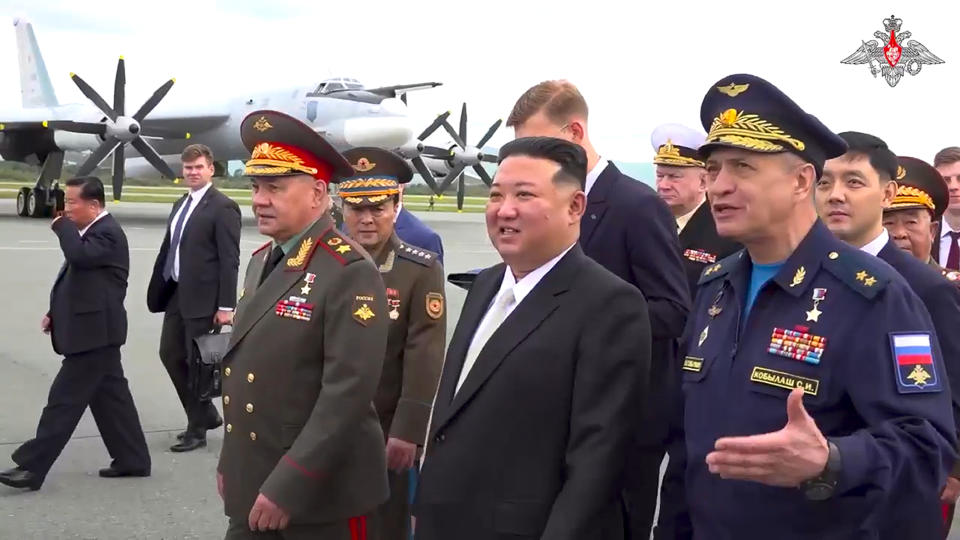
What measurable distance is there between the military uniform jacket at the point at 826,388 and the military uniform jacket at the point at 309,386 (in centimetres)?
117

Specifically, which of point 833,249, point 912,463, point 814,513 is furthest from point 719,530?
point 833,249

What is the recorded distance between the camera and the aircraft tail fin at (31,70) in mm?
37531

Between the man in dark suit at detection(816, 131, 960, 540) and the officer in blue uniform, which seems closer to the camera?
the officer in blue uniform

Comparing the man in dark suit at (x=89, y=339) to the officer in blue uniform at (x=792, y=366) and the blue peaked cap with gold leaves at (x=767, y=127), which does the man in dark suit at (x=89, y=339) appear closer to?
the officer in blue uniform at (x=792, y=366)

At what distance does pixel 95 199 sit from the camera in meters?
6.45

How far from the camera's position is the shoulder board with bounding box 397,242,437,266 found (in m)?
4.37

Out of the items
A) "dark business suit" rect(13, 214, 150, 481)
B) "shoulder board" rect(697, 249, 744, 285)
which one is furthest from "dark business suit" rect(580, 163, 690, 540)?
"dark business suit" rect(13, 214, 150, 481)

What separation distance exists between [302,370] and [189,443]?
4.03 metres

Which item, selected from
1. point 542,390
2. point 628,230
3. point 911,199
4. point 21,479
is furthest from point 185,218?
point 542,390

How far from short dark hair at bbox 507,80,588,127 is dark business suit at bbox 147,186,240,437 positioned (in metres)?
3.93

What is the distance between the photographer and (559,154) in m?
2.61

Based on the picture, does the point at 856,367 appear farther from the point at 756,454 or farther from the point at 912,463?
the point at 756,454

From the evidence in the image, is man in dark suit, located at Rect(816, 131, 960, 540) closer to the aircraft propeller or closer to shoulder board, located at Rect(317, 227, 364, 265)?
shoulder board, located at Rect(317, 227, 364, 265)

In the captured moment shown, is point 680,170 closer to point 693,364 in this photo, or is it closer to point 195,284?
point 693,364
